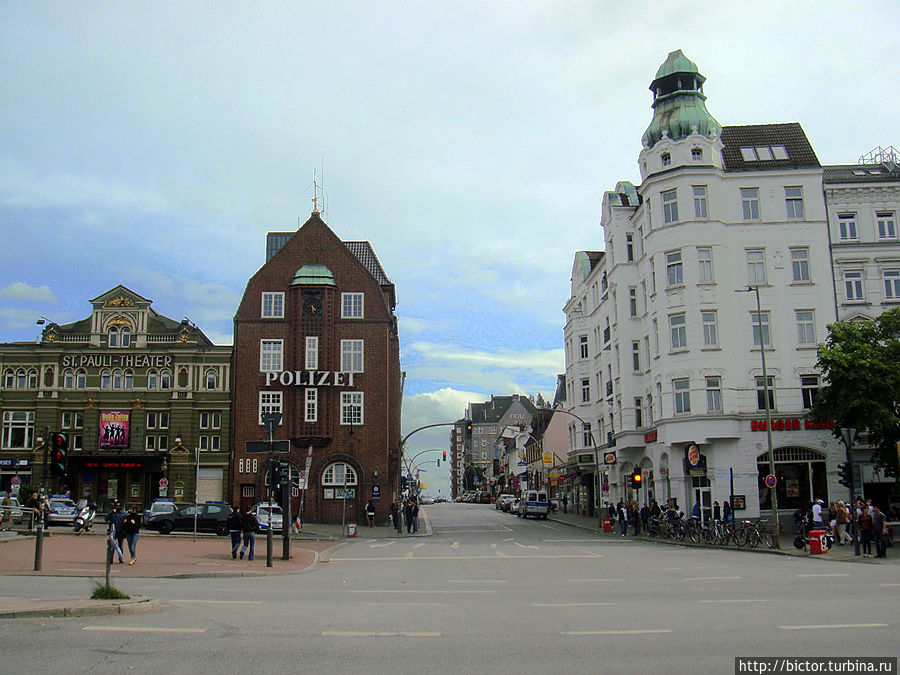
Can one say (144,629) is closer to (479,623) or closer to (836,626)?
(479,623)

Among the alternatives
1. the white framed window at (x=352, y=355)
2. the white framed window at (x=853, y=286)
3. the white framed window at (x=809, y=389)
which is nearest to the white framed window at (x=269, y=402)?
the white framed window at (x=352, y=355)

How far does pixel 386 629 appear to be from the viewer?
1162cm

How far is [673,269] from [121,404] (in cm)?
4231

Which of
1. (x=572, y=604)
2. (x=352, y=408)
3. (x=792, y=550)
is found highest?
(x=352, y=408)

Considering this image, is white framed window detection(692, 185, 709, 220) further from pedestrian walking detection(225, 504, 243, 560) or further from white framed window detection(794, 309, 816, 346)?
pedestrian walking detection(225, 504, 243, 560)

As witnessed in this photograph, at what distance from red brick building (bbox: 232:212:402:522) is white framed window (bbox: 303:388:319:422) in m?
0.06

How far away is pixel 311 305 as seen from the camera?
55281mm

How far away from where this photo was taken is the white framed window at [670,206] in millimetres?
43294

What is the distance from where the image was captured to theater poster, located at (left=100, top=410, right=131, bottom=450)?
62.8m

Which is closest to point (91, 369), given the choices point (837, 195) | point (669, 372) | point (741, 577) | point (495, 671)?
point (669, 372)

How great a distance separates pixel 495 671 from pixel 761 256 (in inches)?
1510

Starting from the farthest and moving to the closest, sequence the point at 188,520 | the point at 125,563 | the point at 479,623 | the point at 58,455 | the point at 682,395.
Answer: the point at 682,395, the point at 188,520, the point at 125,563, the point at 58,455, the point at 479,623

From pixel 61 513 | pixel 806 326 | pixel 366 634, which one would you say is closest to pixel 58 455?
pixel 366 634

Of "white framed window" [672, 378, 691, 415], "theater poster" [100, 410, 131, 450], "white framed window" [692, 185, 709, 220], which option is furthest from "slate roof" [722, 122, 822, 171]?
"theater poster" [100, 410, 131, 450]
